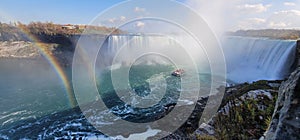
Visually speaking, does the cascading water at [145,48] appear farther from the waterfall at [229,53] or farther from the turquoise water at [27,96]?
the turquoise water at [27,96]

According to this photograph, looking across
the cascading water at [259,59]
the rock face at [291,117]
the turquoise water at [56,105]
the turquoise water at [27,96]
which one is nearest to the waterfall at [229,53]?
the cascading water at [259,59]

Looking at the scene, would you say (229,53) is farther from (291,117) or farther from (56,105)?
(291,117)

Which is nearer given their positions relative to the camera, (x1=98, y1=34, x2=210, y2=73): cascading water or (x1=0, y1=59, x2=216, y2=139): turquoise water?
(x1=0, y1=59, x2=216, y2=139): turquoise water

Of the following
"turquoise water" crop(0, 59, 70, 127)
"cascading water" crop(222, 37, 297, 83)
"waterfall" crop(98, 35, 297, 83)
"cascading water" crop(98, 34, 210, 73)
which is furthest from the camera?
"cascading water" crop(98, 34, 210, 73)

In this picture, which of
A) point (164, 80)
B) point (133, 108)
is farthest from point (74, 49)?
point (133, 108)

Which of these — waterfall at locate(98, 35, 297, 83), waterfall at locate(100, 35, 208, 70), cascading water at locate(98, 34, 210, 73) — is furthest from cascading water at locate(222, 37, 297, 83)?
waterfall at locate(100, 35, 208, 70)

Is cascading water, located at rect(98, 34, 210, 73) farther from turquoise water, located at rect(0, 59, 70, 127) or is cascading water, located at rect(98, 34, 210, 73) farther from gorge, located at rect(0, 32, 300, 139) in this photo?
turquoise water, located at rect(0, 59, 70, 127)

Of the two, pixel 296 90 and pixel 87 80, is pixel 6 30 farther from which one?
pixel 296 90

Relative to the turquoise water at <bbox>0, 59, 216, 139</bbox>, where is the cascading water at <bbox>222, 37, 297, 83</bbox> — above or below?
above
